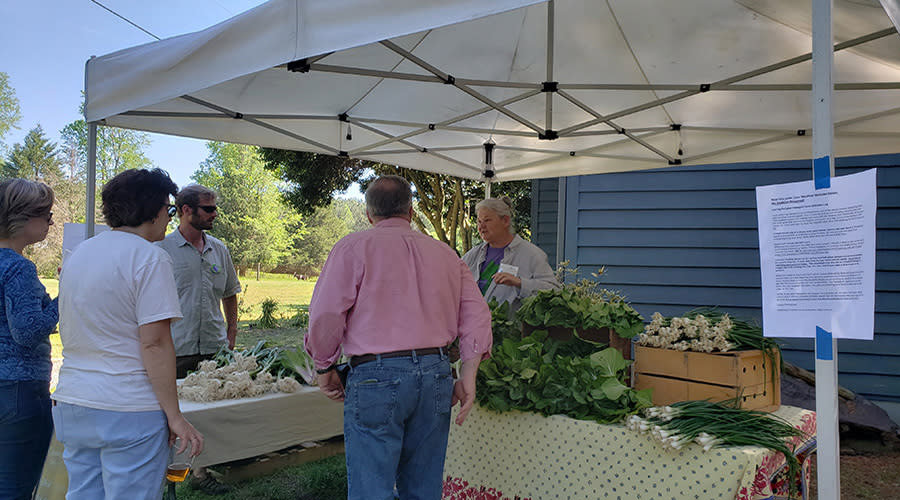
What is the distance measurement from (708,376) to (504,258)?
72.8 inches

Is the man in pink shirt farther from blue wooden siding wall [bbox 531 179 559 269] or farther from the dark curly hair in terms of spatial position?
blue wooden siding wall [bbox 531 179 559 269]

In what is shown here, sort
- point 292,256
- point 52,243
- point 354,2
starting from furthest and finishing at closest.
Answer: point 292,256, point 52,243, point 354,2

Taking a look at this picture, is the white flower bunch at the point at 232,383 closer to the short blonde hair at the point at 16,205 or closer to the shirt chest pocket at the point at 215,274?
the shirt chest pocket at the point at 215,274

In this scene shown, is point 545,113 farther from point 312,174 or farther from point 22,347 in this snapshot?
point 312,174

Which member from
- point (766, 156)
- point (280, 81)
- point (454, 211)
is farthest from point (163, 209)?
point (454, 211)

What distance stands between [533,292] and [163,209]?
7.57ft

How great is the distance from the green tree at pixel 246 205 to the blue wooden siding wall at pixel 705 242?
35.4 m

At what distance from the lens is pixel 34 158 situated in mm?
31594

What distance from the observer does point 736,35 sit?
3164 millimetres

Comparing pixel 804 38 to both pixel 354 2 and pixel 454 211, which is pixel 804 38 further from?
pixel 454 211

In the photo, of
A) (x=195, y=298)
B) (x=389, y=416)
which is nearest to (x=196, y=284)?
(x=195, y=298)

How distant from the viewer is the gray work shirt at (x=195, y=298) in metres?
3.76

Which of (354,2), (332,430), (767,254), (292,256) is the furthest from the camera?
(292,256)

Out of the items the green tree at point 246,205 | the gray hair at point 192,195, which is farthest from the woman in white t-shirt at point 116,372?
the green tree at point 246,205
